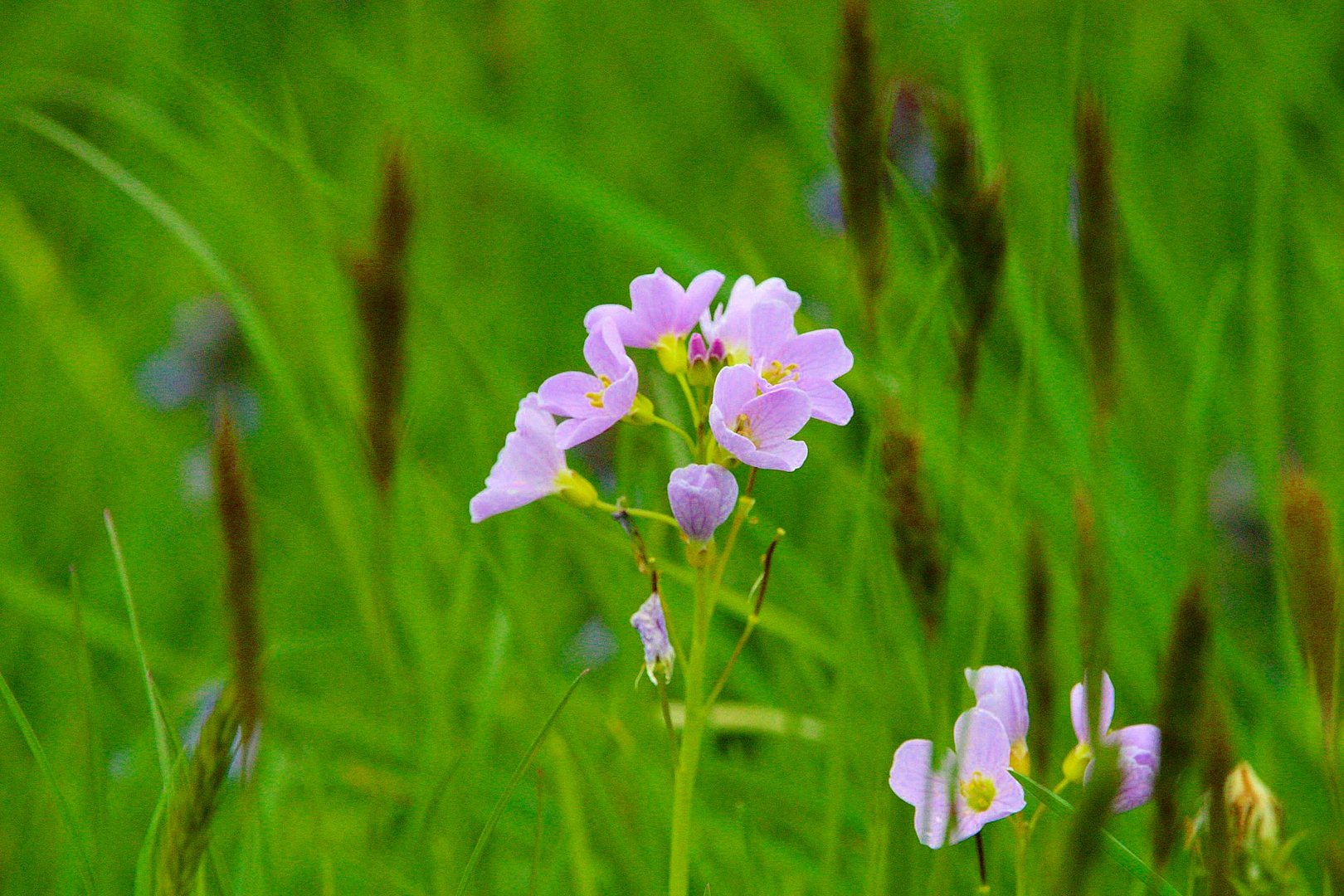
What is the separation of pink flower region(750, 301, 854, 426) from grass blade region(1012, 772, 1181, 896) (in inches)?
11.2

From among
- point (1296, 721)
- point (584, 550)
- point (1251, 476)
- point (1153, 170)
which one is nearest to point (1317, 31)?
point (1153, 170)

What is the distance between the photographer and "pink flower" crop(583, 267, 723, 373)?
982 mm

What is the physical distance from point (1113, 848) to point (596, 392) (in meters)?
0.50

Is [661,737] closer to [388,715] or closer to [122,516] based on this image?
[388,715]

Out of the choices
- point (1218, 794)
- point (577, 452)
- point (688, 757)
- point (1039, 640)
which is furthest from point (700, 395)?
point (577, 452)

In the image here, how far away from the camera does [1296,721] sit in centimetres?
159

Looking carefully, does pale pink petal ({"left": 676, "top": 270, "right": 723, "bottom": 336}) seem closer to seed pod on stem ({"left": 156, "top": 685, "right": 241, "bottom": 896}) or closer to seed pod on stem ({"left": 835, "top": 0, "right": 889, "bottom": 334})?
seed pod on stem ({"left": 835, "top": 0, "right": 889, "bottom": 334})

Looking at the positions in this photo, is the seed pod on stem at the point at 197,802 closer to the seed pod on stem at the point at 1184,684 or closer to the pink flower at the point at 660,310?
the pink flower at the point at 660,310

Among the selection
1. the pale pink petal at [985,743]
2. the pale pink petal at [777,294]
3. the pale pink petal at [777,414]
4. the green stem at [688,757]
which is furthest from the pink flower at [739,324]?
the pale pink petal at [985,743]

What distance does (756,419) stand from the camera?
90cm

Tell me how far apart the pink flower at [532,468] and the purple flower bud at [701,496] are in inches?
5.5

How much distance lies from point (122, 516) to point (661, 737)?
1461 mm

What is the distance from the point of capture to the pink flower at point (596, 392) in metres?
0.89

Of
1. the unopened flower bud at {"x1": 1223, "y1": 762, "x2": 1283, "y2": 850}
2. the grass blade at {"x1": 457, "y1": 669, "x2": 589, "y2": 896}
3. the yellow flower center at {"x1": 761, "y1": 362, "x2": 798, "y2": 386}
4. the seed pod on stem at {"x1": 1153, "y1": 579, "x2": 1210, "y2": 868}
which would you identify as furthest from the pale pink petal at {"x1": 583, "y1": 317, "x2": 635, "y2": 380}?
the unopened flower bud at {"x1": 1223, "y1": 762, "x2": 1283, "y2": 850}
